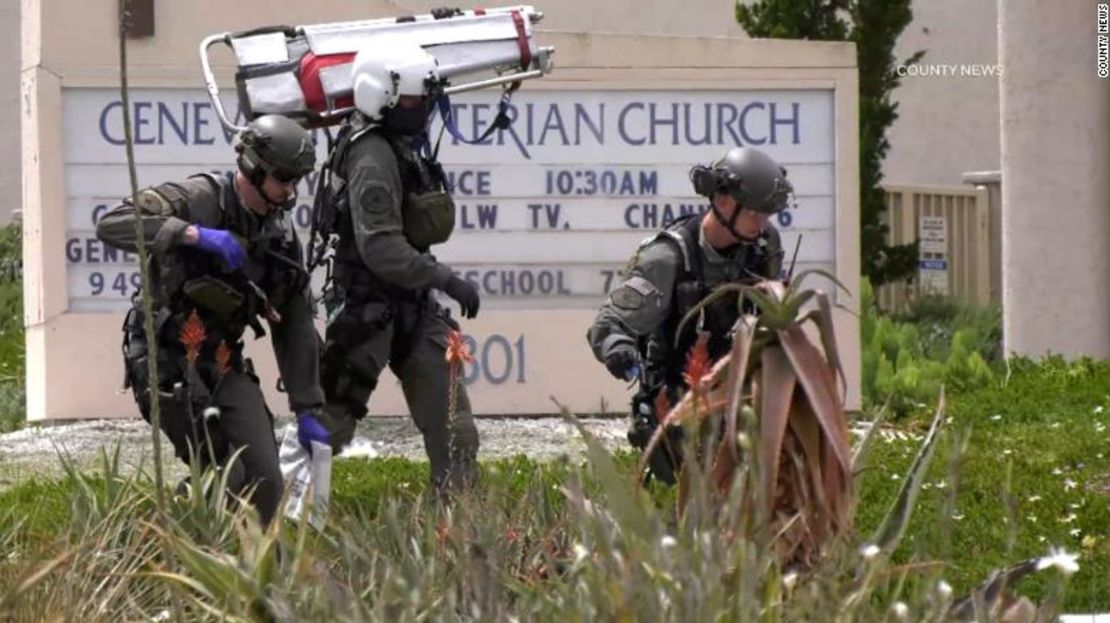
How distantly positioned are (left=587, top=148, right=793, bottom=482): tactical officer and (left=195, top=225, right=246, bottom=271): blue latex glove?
3.65 feet

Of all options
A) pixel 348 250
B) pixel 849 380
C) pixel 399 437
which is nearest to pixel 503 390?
pixel 399 437

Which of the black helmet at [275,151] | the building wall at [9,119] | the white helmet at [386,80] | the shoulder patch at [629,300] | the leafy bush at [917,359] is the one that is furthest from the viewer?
the building wall at [9,119]

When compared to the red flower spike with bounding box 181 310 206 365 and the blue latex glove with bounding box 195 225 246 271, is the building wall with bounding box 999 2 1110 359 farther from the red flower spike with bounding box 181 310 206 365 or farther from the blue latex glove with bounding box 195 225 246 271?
the red flower spike with bounding box 181 310 206 365

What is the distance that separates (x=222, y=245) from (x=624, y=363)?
50.5 inches

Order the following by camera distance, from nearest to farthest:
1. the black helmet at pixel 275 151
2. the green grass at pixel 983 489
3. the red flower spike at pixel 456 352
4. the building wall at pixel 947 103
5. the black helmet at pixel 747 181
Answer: the red flower spike at pixel 456 352, the green grass at pixel 983 489, the black helmet at pixel 747 181, the black helmet at pixel 275 151, the building wall at pixel 947 103

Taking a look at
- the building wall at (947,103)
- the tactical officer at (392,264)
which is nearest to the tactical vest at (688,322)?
the tactical officer at (392,264)

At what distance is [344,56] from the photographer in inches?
361

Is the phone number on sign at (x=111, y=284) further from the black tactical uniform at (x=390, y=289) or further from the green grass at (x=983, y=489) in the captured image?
the black tactical uniform at (x=390, y=289)

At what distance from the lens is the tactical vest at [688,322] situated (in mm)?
7434

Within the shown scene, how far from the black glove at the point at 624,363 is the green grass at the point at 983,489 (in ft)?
0.95

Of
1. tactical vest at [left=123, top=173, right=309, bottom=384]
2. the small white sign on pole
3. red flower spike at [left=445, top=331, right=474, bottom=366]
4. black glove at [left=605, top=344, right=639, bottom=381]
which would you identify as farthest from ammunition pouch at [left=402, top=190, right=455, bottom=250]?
the small white sign on pole

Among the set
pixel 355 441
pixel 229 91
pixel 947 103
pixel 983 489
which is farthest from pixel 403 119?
pixel 947 103

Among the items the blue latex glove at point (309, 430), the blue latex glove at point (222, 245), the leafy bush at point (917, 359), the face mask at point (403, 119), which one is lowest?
the leafy bush at point (917, 359)

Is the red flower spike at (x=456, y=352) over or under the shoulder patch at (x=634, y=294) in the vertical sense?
under
